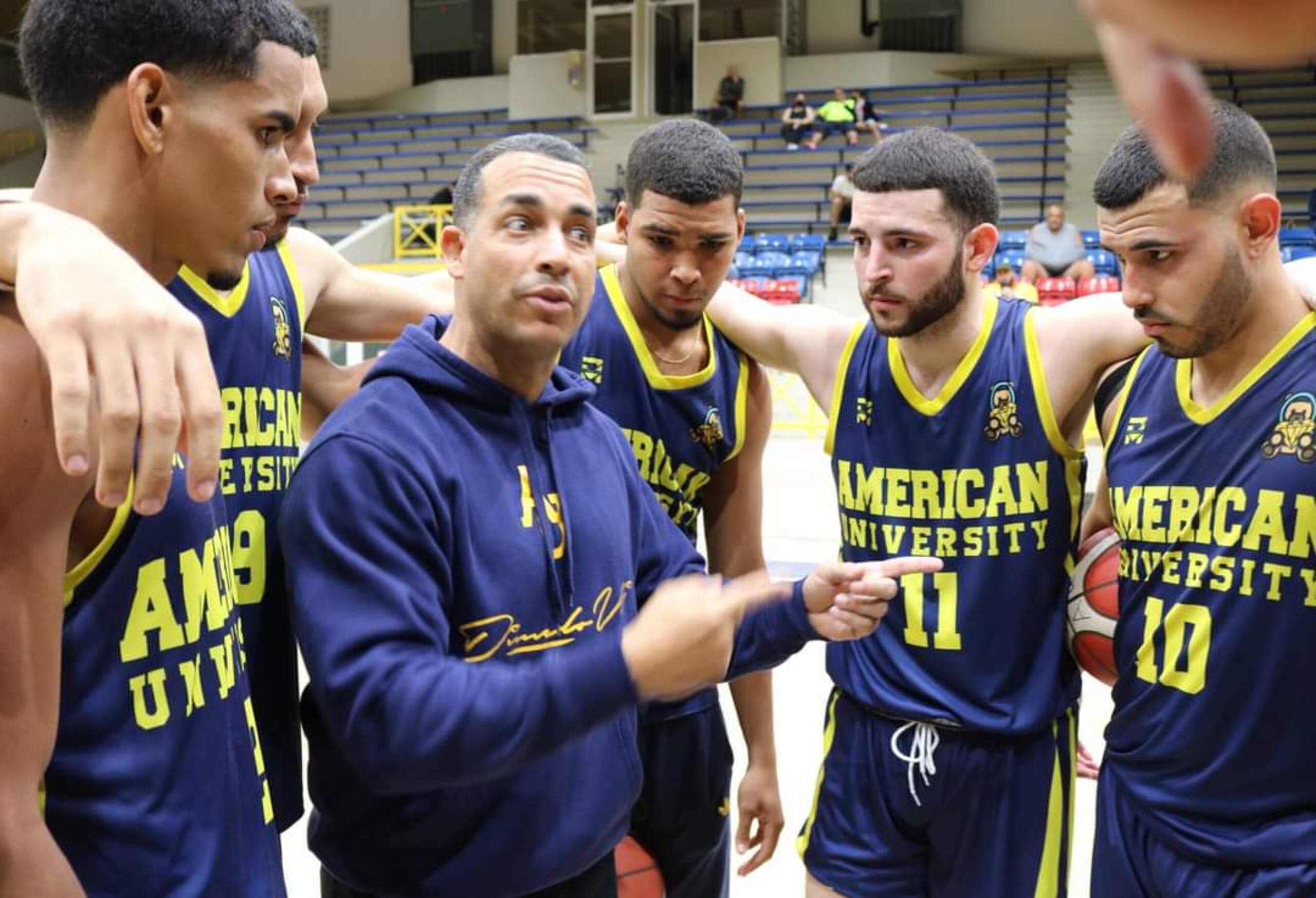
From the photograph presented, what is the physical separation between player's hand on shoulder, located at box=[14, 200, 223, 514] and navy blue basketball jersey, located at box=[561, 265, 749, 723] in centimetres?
178

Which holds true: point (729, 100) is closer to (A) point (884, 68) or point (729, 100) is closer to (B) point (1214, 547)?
(A) point (884, 68)

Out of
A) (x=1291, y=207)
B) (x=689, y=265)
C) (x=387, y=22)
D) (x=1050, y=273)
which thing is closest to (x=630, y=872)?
(x=689, y=265)

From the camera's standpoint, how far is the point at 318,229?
20828 millimetres

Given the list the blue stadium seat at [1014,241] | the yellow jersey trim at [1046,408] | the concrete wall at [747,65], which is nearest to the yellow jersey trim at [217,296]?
the yellow jersey trim at [1046,408]

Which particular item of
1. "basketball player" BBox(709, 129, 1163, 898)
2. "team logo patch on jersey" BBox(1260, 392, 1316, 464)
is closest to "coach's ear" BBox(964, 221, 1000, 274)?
"basketball player" BBox(709, 129, 1163, 898)

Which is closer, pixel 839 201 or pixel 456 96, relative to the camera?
pixel 839 201

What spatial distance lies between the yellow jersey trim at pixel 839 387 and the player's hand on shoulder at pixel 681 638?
1446 mm

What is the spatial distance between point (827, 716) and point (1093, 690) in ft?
9.77

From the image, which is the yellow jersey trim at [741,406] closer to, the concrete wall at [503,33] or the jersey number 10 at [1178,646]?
the jersey number 10 at [1178,646]

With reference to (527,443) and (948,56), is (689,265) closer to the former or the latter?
(527,443)

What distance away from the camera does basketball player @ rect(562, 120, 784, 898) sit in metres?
2.74

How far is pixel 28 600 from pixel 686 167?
1.92 metres

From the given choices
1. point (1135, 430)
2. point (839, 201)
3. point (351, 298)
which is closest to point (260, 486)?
point (351, 298)

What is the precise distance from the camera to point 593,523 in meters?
1.92
